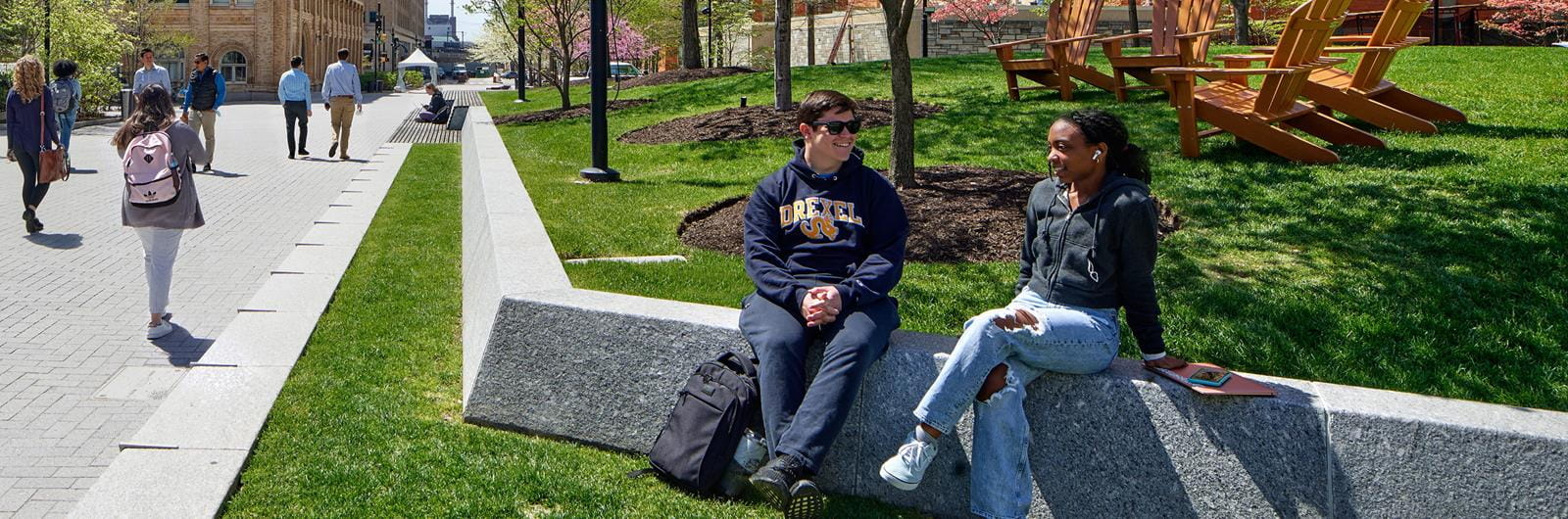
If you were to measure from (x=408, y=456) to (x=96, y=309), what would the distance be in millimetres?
4138

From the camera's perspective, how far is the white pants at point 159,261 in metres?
6.99

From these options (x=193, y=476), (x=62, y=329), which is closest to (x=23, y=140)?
(x=62, y=329)

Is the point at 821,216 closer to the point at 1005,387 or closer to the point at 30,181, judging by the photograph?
the point at 1005,387

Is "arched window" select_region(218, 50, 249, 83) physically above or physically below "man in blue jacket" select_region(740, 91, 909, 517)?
above

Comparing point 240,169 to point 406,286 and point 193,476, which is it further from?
point 193,476

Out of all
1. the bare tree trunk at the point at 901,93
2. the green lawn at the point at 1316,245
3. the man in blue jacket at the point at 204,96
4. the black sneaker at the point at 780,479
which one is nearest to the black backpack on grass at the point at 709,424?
the black sneaker at the point at 780,479

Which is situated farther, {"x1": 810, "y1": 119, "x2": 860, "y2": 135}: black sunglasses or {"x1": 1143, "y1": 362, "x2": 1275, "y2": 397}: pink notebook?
{"x1": 810, "y1": 119, "x2": 860, "y2": 135}: black sunglasses

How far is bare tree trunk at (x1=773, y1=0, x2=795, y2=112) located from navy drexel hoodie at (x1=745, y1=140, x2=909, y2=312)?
12.0 meters

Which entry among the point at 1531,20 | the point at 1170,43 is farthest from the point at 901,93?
the point at 1531,20

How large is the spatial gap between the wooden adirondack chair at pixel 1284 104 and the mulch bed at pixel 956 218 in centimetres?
122

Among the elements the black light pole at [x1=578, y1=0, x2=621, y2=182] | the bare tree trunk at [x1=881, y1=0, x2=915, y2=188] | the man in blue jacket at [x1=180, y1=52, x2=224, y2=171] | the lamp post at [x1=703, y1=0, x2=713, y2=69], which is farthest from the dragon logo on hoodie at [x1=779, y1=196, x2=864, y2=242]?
the lamp post at [x1=703, y1=0, x2=713, y2=69]

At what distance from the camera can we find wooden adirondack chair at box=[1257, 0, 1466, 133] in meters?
10.2

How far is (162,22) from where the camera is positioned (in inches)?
2243

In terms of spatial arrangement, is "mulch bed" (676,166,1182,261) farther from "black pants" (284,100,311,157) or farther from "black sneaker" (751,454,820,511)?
"black pants" (284,100,311,157)
